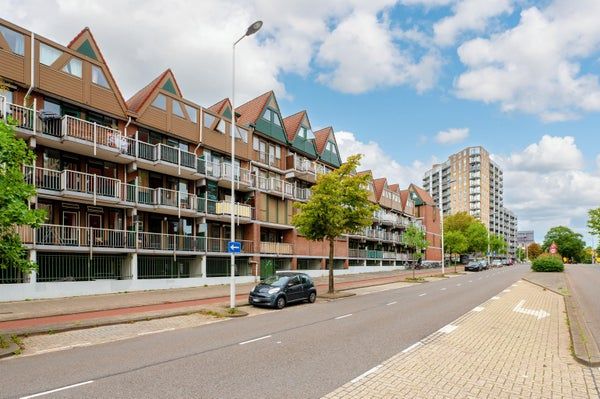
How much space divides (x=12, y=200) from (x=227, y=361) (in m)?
6.07

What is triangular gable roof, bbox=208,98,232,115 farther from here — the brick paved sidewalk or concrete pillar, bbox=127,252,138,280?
the brick paved sidewalk

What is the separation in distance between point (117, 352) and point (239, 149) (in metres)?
24.6

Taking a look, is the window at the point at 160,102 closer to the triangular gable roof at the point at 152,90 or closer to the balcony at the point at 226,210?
the triangular gable roof at the point at 152,90

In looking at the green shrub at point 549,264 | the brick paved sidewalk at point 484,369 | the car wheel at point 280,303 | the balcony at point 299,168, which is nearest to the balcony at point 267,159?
the balcony at point 299,168

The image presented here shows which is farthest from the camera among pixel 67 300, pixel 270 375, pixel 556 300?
pixel 556 300

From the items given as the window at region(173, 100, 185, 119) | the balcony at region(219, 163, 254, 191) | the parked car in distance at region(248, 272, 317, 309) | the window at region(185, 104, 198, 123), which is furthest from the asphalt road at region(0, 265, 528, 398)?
the window at region(185, 104, 198, 123)

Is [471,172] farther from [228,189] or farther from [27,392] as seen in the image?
[27,392]

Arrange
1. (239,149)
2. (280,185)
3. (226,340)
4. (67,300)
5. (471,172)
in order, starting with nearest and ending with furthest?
(226,340) → (67,300) → (239,149) → (280,185) → (471,172)

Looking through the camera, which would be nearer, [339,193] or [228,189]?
[339,193]

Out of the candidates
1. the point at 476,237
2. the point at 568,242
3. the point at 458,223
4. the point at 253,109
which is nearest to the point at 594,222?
the point at 253,109

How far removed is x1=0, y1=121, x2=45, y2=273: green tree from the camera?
32.3 feet

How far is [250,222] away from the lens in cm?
3366

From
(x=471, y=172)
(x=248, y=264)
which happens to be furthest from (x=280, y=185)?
(x=471, y=172)

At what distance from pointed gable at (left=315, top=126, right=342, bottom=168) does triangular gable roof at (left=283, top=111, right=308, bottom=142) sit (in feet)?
14.2
